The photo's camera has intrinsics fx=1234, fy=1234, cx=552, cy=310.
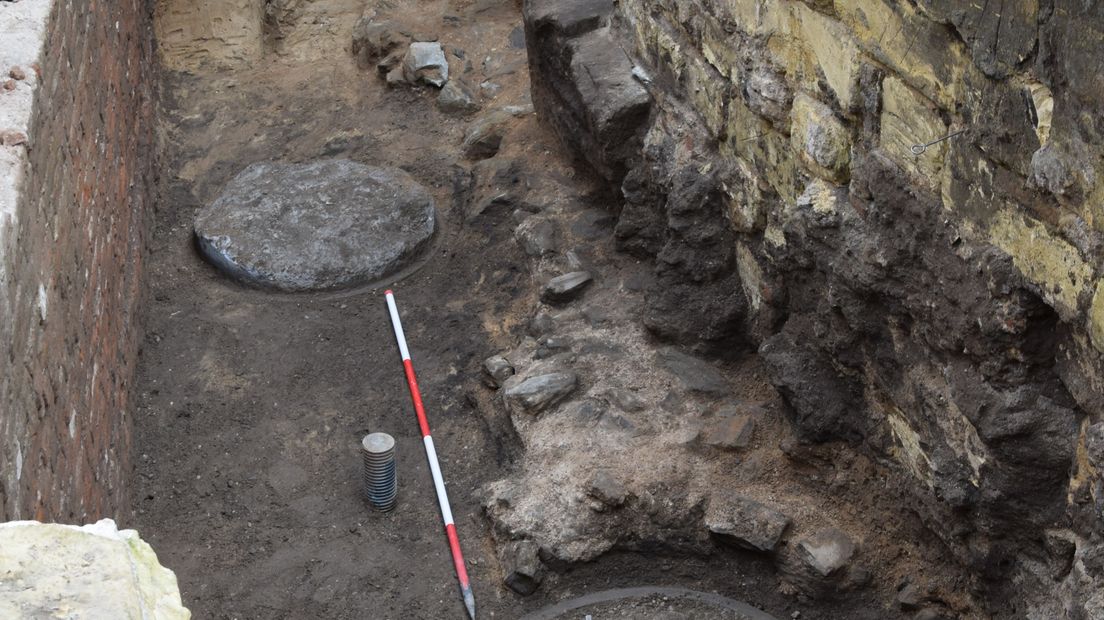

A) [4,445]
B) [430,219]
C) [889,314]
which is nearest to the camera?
[4,445]

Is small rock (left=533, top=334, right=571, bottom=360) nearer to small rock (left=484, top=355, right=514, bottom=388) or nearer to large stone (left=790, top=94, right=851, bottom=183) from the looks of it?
small rock (left=484, top=355, right=514, bottom=388)

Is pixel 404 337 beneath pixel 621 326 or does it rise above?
beneath

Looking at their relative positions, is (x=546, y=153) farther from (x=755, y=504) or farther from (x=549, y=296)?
(x=755, y=504)

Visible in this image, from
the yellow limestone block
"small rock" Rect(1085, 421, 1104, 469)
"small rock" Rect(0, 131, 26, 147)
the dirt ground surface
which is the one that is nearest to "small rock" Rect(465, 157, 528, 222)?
the dirt ground surface

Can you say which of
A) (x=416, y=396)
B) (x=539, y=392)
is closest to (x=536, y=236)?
(x=416, y=396)

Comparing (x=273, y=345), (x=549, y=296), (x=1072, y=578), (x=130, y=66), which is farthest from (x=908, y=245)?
(x=130, y=66)

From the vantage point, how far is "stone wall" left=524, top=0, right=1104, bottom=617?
2.87 m

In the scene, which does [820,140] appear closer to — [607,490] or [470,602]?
[607,490]

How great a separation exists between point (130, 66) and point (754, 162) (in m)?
3.62

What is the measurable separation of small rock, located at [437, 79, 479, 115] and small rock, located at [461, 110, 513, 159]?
33 cm

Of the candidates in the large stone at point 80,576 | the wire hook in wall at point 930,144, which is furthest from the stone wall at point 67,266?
the wire hook in wall at point 930,144

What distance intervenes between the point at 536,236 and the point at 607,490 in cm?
172

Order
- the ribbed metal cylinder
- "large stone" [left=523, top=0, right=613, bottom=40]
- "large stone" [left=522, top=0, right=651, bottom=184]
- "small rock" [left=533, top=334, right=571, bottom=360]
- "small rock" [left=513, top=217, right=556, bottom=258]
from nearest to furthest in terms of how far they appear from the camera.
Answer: the ribbed metal cylinder, "small rock" [left=533, top=334, right=571, bottom=360], "large stone" [left=522, top=0, right=651, bottom=184], "small rock" [left=513, top=217, right=556, bottom=258], "large stone" [left=523, top=0, right=613, bottom=40]

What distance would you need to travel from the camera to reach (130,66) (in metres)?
6.47
